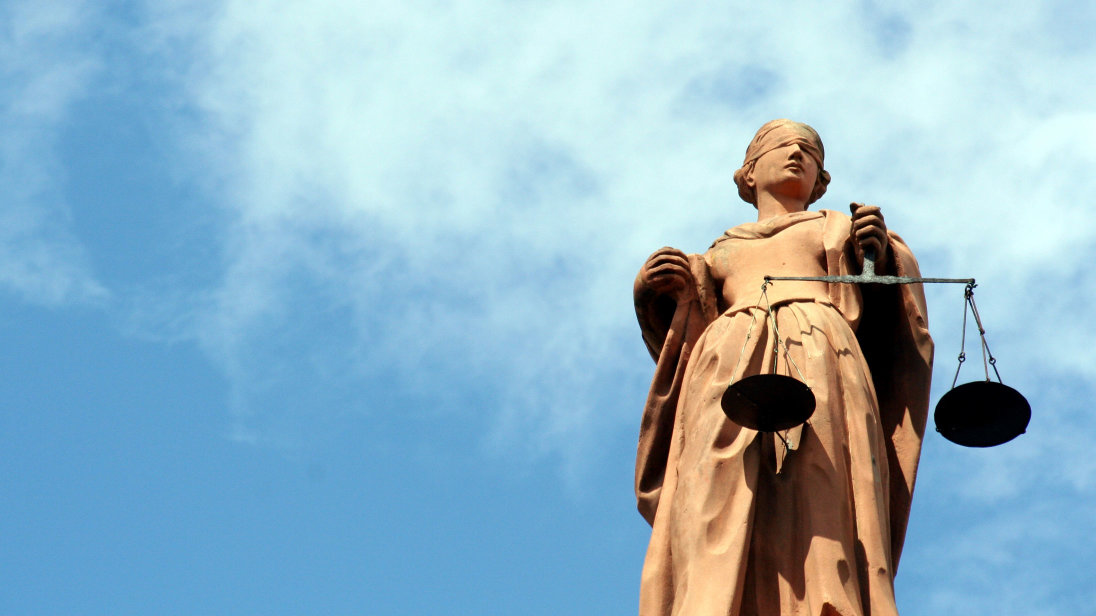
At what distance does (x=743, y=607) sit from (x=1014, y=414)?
1737 mm

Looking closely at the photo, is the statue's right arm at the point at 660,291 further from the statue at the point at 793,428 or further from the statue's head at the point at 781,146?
the statue's head at the point at 781,146

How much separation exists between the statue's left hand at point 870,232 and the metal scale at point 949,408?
605 millimetres

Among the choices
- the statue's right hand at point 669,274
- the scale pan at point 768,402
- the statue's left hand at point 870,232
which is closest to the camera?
the scale pan at point 768,402

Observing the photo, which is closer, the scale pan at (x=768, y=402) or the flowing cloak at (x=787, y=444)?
the scale pan at (x=768, y=402)

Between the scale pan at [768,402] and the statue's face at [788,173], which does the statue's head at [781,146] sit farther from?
the scale pan at [768,402]

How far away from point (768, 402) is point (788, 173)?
97.6 inches

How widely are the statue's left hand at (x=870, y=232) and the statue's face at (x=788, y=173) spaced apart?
3.32 feet

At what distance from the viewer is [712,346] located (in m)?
11.7

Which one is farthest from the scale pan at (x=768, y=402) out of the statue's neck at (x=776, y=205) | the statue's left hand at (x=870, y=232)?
the statue's neck at (x=776, y=205)

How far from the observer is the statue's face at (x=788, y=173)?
12.8 meters

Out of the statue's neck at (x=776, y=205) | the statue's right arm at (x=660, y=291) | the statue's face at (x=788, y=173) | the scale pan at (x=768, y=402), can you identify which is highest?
the statue's face at (x=788, y=173)

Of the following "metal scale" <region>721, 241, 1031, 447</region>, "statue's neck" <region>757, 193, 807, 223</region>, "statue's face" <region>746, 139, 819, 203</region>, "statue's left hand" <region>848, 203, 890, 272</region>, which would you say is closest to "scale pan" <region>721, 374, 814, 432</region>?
"metal scale" <region>721, 241, 1031, 447</region>

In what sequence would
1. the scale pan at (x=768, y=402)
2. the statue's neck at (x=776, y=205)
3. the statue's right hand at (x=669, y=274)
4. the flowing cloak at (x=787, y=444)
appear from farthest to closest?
the statue's neck at (x=776, y=205) < the statue's right hand at (x=669, y=274) < the flowing cloak at (x=787, y=444) < the scale pan at (x=768, y=402)

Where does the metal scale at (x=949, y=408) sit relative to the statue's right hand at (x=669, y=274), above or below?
below
